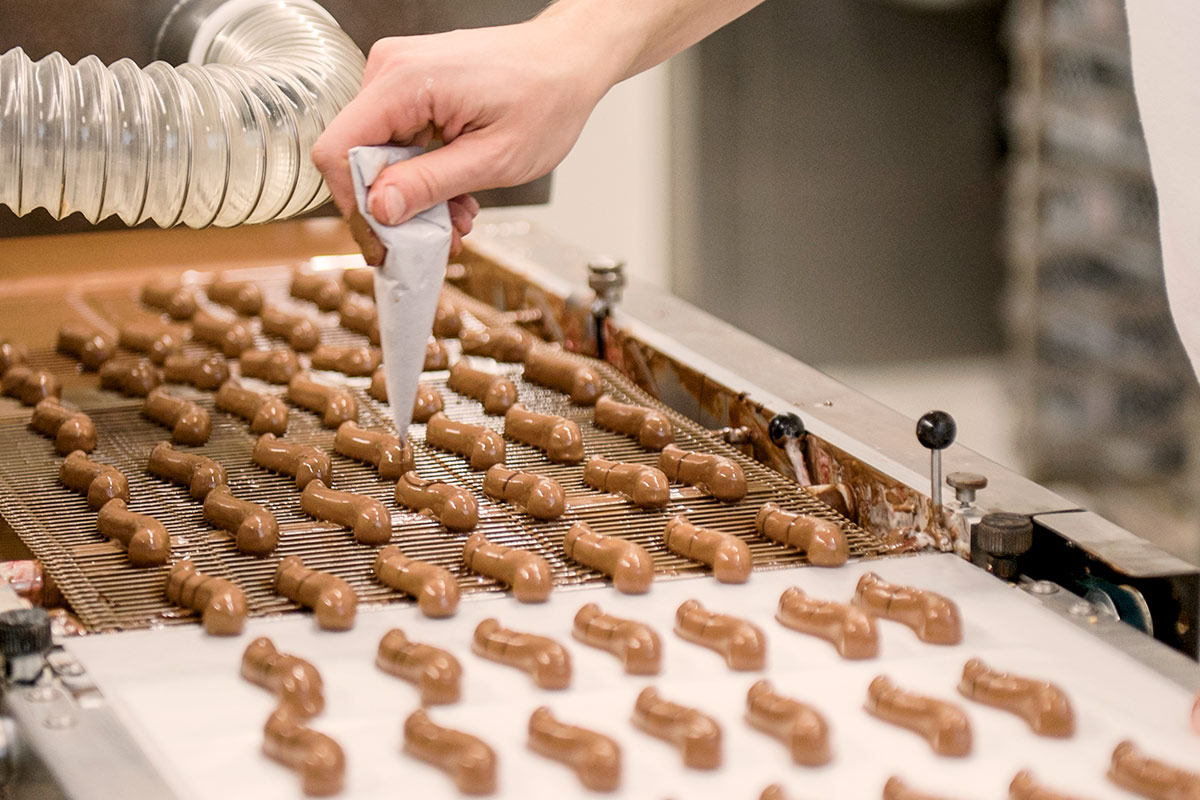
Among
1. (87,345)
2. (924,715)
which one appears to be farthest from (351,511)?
(87,345)

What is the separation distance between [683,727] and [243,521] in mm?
634

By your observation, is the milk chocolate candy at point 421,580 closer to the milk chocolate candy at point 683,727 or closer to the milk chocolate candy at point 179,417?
the milk chocolate candy at point 683,727

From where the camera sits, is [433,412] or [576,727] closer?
[576,727]

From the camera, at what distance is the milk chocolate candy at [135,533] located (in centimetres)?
163

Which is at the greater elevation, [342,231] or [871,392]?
[342,231]

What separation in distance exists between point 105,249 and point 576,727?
1978mm

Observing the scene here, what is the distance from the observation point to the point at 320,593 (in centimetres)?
A: 150

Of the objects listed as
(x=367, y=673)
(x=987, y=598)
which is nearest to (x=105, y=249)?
(x=367, y=673)

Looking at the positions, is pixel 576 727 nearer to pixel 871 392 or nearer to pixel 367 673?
pixel 367 673

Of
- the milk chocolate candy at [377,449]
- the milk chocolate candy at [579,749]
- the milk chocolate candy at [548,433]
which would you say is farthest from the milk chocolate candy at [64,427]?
the milk chocolate candy at [579,749]

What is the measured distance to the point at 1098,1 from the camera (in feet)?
13.5

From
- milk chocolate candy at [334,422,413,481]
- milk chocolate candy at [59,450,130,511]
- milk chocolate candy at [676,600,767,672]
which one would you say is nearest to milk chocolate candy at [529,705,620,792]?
milk chocolate candy at [676,600,767,672]

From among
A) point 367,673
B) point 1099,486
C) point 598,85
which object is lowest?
point 1099,486

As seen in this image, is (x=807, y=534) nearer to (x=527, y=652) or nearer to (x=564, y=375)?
(x=527, y=652)
